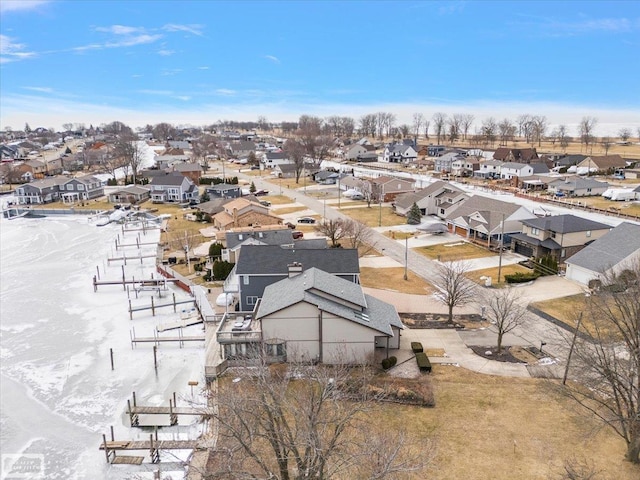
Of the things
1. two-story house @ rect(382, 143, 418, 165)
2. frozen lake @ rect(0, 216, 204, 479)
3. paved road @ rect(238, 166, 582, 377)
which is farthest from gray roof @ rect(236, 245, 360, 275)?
two-story house @ rect(382, 143, 418, 165)

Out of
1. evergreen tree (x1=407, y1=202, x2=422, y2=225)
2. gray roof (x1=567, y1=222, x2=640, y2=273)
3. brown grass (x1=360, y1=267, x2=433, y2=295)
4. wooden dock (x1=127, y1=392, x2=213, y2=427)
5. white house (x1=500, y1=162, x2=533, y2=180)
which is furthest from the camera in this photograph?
white house (x1=500, y1=162, x2=533, y2=180)

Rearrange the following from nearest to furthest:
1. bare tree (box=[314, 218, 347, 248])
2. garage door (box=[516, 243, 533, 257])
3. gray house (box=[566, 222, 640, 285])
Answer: gray house (box=[566, 222, 640, 285]) → garage door (box=[516, 243, 533, 257]) → bare tree (box=[314, 218, 347, 248])

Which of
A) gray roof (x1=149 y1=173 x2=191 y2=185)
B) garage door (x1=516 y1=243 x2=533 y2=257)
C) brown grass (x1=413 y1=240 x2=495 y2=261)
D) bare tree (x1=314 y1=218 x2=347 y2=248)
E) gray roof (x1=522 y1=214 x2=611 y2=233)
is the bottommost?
brown grass (x1=413 y1=240 x2=495 y2=261)

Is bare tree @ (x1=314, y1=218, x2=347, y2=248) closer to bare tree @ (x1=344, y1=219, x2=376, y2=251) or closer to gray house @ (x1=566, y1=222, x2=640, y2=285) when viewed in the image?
bare tree @ (x1=344, y1=219, x2=376, y2=251)

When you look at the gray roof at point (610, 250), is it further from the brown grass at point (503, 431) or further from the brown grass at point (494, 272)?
the brown grass at point (503, 431)

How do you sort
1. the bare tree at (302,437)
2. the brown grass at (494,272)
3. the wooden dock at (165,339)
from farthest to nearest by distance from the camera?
the brown grass at (494,272)
the wooden dock at (165,339)
the bare tree at (302,437)

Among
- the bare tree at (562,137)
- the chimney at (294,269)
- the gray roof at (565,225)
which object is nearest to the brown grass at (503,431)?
the chimney at (294,269)

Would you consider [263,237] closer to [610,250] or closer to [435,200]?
[610,250]

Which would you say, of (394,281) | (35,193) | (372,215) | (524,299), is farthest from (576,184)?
(35,193)
